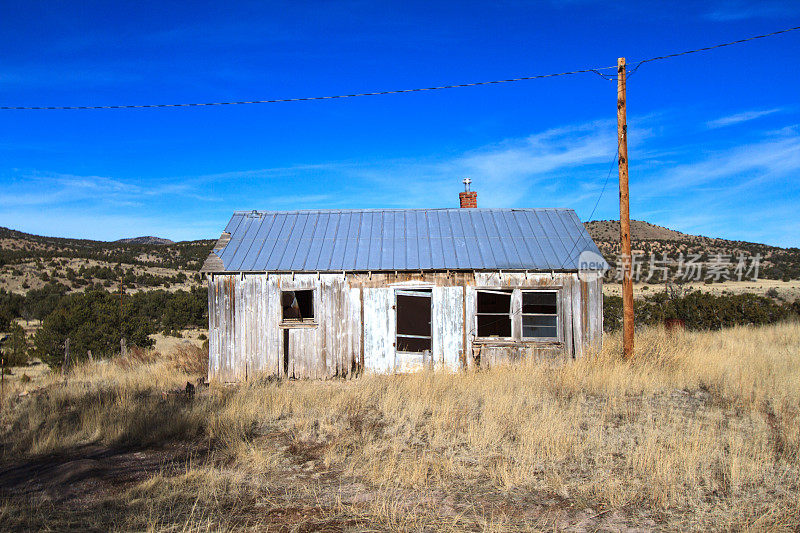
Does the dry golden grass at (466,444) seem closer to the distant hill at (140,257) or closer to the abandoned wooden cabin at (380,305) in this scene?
the abandoned wooden cabin at (380,305)

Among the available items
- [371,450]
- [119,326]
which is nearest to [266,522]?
[371,450]

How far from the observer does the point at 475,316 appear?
11.4 meters

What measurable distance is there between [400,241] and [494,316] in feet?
9.21

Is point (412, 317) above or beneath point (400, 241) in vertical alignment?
beneath

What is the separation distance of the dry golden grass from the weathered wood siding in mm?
789

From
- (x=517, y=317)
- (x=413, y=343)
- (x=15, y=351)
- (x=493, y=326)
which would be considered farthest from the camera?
(x=15, y=351)

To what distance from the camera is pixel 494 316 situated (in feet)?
38.9

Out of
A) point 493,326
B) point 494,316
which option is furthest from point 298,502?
point 493,326

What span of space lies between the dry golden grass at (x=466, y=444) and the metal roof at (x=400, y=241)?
2503mm

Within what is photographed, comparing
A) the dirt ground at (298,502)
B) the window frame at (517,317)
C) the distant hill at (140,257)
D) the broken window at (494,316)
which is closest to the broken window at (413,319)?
the broken window at (494,316)

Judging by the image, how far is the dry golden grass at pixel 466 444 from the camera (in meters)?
4.73

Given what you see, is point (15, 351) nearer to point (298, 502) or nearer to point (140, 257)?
point (298, 502)

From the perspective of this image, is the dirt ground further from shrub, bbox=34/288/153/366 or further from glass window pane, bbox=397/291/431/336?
shrub, bbox=34/288/153/366

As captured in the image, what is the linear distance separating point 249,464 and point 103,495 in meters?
1.52
